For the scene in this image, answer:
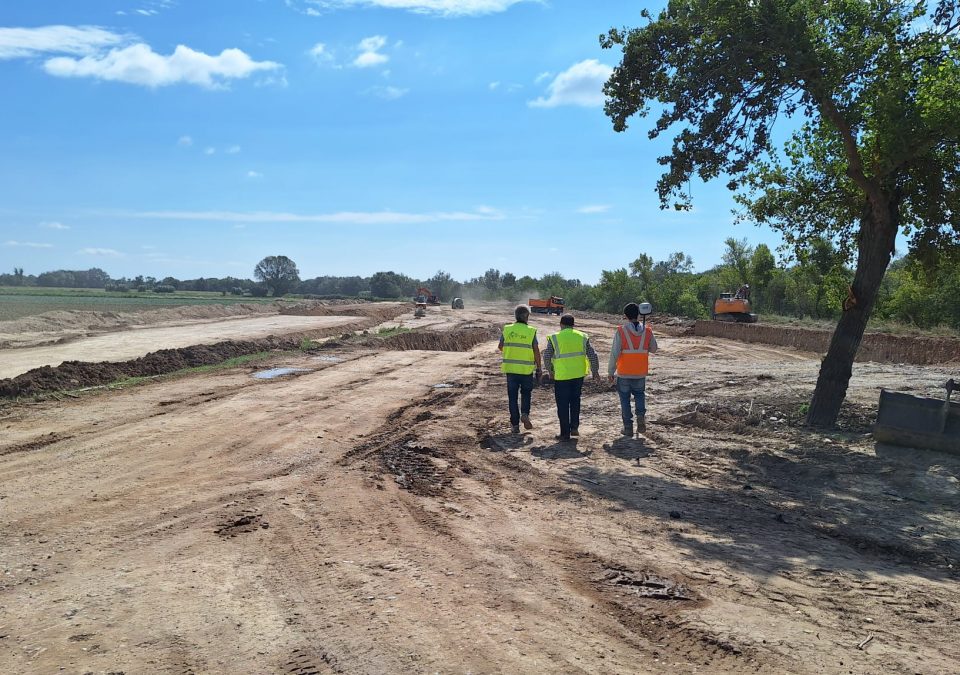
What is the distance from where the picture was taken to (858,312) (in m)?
10.1

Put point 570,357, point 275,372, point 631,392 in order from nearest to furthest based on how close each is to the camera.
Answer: point 570,357, point 631,392, point 275,372

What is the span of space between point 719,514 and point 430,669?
4.04 m

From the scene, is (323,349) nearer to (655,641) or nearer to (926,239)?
(926,239)

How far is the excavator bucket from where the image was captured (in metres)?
8.68

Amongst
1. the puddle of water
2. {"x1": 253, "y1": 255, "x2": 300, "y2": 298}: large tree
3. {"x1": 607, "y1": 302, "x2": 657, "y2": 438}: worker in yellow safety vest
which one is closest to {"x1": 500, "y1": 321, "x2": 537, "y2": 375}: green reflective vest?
{"x1": 607, "y1": 302, "x2": 657, "y2": 438}: worker in yellow safety vest

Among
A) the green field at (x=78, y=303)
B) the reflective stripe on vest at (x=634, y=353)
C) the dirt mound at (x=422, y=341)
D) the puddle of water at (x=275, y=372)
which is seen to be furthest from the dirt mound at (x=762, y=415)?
the green field at (x=78, y=303)

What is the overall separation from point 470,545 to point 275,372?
43.0ft

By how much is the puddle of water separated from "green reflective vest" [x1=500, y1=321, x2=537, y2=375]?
A: 822 cm

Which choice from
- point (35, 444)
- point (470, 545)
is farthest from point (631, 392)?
point (35, 444)

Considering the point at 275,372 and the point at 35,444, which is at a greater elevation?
the point at 275,372

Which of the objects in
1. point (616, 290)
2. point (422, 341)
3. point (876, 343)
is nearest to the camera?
point (876, 343)

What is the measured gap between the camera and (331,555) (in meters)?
5.35

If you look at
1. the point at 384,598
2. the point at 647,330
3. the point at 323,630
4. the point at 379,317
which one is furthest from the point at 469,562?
the point at 379,317

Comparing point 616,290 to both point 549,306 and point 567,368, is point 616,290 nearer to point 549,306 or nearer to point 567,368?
point 549,306
